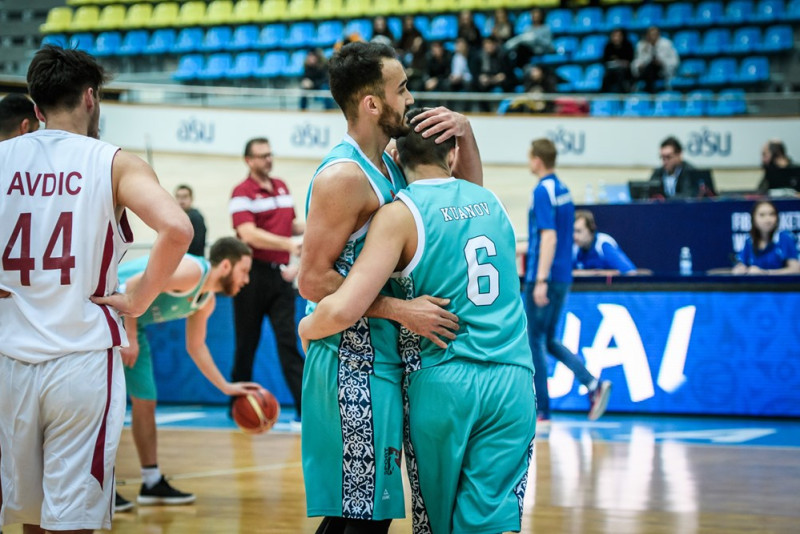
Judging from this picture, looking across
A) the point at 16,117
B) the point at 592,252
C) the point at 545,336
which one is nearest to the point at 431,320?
the point at 16,117

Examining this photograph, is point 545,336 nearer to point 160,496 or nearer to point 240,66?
point 160,496

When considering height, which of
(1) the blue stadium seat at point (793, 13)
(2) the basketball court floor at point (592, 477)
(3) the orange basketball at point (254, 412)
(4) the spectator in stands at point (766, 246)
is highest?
(1) the blue stadium seat at point (793, 13)

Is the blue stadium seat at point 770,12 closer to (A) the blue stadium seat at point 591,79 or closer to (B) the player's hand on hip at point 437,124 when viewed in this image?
(A) the blue stadium seat at point 591,79

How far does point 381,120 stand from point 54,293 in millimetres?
1140

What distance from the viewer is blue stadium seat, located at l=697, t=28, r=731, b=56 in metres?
16.6

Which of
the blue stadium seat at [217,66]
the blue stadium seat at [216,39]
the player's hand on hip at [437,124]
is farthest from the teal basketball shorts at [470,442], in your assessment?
the blue stadium seat at [216,39]

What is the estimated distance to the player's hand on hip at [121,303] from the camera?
3.18m

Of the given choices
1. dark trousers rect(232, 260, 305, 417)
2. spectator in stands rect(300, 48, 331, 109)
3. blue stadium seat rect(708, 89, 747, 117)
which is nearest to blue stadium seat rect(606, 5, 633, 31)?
blue stadium seat rect(708, 89, 747, 117)

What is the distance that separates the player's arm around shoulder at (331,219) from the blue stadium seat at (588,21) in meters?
15.2

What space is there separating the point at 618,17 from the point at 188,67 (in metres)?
7.68

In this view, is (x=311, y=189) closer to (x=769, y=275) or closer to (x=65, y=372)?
(x=65, y=372)

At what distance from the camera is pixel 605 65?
1552 centimetres

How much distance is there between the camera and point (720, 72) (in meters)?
16.2

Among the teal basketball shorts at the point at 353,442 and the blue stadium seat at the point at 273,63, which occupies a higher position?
the blue stadium seat at the point at 273,63
